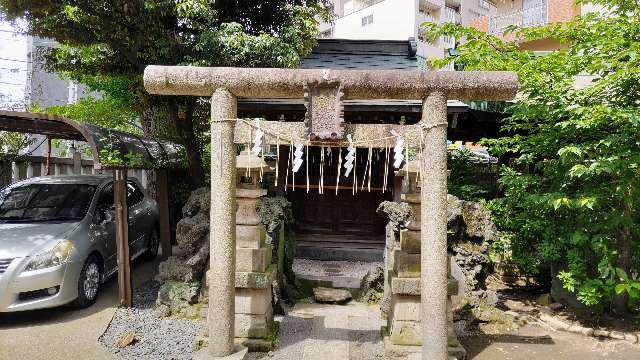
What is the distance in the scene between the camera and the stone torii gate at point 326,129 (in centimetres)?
477

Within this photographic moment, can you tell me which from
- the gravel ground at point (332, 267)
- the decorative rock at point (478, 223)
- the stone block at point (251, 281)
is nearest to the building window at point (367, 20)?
the gravel ground at point (332, 267)

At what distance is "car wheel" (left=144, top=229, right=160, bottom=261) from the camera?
10109mm

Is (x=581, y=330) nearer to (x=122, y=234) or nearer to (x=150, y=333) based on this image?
(x=150, y=333)

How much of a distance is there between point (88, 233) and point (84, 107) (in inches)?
230

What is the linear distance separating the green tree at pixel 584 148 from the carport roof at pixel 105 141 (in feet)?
18.6

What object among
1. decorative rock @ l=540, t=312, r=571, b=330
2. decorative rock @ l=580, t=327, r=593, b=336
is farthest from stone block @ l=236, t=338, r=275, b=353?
decorative rock @ l=580, t=327, r=593, b=336

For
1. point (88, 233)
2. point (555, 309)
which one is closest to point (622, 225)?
point (555, 309)

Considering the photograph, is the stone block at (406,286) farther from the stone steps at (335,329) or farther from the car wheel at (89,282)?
the car wheel at (89,282)

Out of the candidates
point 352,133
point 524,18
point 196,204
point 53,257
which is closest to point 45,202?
point 53,257

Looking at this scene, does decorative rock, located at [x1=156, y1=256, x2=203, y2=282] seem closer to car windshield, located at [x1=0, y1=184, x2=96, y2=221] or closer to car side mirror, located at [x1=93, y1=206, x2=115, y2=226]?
car side mirror, located at [x1=93, y1=206, x2=115, y2=226]

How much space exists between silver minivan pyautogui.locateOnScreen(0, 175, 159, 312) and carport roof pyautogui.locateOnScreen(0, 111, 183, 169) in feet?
3.66

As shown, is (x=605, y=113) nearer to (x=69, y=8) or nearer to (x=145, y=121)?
(x=69, y=8)

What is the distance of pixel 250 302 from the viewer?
5.66 meters

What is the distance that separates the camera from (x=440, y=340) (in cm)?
473
